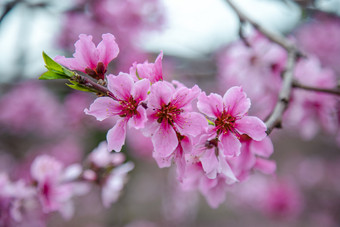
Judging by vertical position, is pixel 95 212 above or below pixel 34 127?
below

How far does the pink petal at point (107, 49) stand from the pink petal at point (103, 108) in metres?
0.11

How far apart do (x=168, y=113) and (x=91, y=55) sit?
0.26 m

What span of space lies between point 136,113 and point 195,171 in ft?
0.96

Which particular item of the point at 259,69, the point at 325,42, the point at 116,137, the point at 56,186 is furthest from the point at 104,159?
the point at 325,42

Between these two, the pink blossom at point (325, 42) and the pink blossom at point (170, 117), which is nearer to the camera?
the pink blossom at point (170, 117)

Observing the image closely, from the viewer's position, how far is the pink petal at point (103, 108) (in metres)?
0.73

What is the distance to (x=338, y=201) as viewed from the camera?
3.62 m

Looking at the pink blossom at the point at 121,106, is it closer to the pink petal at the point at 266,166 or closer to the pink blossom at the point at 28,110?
the pink petal at the point at 266,166

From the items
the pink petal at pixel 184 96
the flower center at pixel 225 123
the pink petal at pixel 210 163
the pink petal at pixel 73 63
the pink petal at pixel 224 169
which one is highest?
the pink petal at pixel 73 63

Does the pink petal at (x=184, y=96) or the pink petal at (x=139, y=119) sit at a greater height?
the pink petal at (x=184, y=96)

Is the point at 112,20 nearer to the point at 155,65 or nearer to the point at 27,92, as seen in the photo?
the point at 27,92

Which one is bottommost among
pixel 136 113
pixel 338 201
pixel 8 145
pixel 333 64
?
pixel 338 201

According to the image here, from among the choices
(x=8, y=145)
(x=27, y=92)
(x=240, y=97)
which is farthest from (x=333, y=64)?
(x=8, y=145)

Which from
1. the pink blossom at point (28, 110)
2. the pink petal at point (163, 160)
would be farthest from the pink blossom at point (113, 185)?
the pink blossom at point (28, 110)
